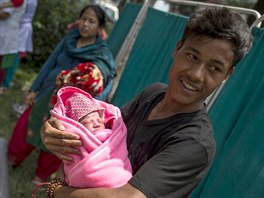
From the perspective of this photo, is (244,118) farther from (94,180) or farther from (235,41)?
(94,180)

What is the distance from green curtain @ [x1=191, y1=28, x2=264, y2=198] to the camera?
1.79 m

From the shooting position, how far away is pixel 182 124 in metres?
1.44

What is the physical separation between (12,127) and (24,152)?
4.19ft

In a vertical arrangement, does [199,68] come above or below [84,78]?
above

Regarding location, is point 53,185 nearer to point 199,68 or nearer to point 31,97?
point 199,68

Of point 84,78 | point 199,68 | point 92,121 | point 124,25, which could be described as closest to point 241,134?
point 199,68

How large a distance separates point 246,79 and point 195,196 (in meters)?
0.70

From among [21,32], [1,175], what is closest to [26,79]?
[21,32]

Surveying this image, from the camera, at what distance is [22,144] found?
419 cm

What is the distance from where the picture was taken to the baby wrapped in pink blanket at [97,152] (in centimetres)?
153

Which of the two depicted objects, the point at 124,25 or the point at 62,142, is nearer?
the point at 62,142

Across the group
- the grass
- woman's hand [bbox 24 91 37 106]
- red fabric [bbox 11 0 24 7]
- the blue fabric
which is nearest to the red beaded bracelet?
the grass

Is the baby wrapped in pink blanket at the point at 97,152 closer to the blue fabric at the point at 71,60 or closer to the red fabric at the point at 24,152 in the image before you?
the blue fabric at the point at 71,60

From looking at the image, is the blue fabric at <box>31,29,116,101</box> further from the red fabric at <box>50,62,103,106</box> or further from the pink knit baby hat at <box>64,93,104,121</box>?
the pink knit baby hat at <box>64,93,104,121</box>
